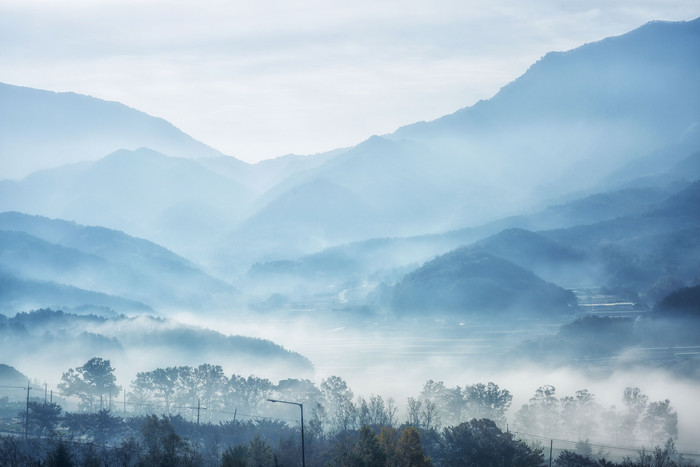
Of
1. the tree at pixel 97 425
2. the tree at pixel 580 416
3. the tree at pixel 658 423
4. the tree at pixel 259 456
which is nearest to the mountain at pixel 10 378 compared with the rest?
the tree at pixel 97 425

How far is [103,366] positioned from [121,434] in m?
42.0

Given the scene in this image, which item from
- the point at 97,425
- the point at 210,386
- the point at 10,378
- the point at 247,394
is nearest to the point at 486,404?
the point at 247,394

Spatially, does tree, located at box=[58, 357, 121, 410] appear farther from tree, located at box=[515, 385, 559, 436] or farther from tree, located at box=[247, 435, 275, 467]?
tree, located at box=[247, 435, 275, 467]

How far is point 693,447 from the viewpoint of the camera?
103312 millimetres

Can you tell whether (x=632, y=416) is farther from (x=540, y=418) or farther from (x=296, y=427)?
(x=296, y=427)

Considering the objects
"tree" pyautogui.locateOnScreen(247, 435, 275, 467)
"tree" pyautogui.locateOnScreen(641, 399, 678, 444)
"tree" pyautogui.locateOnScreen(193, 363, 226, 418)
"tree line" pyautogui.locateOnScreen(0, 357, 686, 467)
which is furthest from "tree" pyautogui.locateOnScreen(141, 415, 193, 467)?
"tree" pyautogui.locateOnScreen(641, 399, 678, 444)

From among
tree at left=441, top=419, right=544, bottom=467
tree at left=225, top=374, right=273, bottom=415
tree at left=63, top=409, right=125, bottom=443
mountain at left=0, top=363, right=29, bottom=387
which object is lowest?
tree at left=441, top=419, right=544, bottom=467

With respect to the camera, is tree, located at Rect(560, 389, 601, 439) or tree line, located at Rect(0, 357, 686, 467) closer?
tree line, located at Rect(0, 357, 686, 467)

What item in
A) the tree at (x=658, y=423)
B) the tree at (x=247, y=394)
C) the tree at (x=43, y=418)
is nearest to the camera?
the tree at (x=43, y=418)

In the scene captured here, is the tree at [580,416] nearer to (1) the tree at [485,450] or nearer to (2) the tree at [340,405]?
(2) the tree at [340,405]

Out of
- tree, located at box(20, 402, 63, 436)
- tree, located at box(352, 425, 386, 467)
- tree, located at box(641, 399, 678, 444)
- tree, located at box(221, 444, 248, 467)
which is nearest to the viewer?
tree, located at box(352, 425, 386, 467)

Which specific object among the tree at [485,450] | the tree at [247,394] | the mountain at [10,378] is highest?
the mountain at [10,378]

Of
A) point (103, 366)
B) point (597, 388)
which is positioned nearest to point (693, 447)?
point (597, 388)

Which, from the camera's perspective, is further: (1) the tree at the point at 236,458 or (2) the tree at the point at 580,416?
(2) the tree at the point at 580,416
